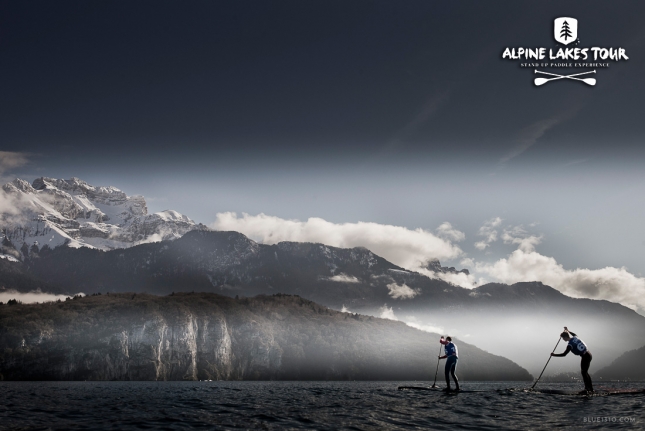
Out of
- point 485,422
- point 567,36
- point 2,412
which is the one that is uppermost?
point 567,36

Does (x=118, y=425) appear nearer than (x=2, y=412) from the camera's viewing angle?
Yes

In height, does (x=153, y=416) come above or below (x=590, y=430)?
below

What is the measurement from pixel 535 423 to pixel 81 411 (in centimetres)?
2835

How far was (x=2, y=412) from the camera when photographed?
29.6 m

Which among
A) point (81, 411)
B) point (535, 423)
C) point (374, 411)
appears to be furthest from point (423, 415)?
point (81, 411)

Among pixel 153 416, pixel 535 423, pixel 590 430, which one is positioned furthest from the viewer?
pixel 153 416

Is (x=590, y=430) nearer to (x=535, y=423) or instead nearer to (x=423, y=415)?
(x=535, y=423)

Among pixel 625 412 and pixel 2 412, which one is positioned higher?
pixel 625 412

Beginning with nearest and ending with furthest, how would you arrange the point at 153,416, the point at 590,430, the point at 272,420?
the point at 590,430, the point at 272,420, the point at 153,416

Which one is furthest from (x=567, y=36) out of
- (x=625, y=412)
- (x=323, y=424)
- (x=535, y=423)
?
(x=323, y=424)

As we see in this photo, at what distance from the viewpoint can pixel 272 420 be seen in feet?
82.2

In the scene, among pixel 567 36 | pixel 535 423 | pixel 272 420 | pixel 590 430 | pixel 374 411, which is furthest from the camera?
pixel 567 36

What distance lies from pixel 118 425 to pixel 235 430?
262 inches

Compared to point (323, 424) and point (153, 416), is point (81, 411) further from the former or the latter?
point (323, 424)
